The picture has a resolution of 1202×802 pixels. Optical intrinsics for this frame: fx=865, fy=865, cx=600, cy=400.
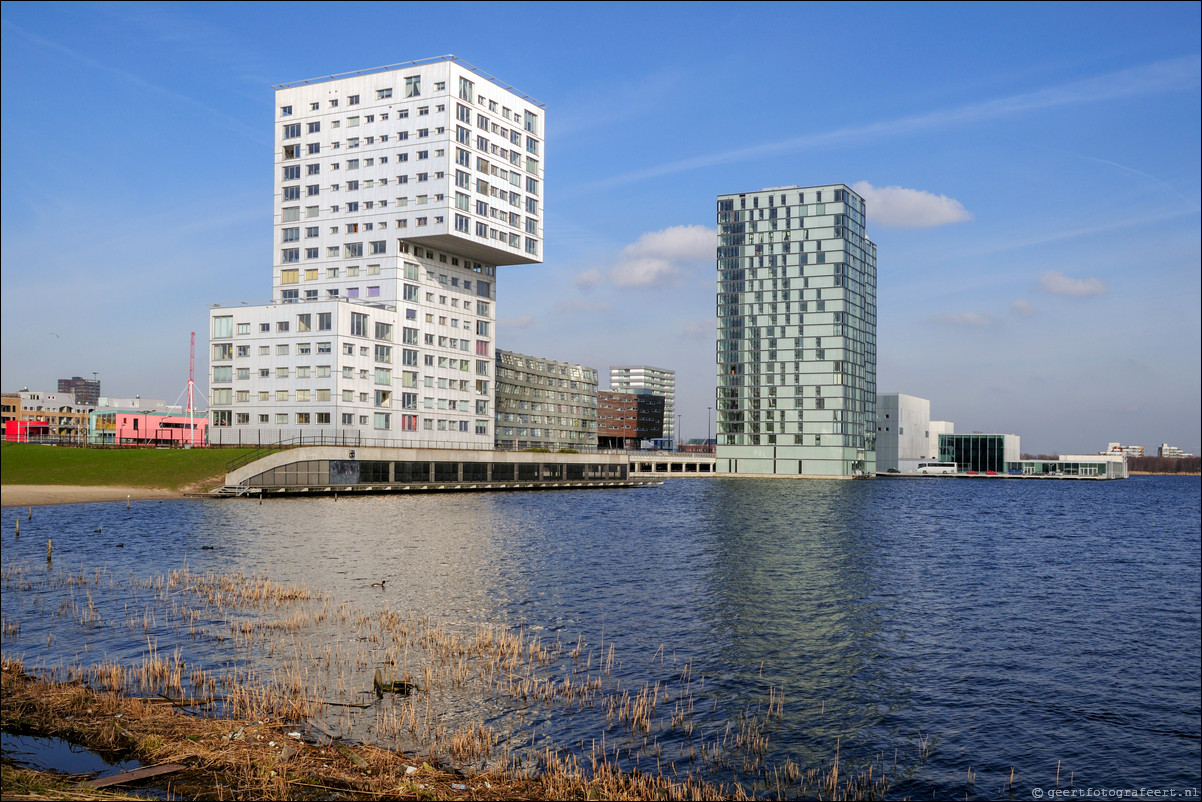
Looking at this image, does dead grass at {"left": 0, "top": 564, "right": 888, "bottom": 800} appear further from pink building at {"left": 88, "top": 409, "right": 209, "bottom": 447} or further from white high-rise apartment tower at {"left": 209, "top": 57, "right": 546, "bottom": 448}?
pink building at {"left": 88, "top": 409, "right": 209, "bottom": 447}

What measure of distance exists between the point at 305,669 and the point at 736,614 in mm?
21031

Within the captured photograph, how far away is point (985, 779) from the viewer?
Answer: 21266 mm

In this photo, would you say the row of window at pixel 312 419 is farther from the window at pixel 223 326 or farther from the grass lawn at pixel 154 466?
the grass lawn at pixel 154 466

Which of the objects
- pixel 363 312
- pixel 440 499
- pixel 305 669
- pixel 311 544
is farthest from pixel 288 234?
pixel 305 669

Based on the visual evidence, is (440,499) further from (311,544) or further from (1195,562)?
(1195,562)

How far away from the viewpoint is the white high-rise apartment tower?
418 feet

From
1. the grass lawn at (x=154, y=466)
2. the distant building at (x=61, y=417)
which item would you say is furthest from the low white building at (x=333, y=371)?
the distant building at (x=61, y=417)

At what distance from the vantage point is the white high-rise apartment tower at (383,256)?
12744cm

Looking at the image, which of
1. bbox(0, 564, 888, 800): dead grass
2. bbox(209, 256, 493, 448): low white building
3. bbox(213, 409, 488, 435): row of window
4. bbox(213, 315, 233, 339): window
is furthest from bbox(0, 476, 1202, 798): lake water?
bbox(213, 315, 233, 339): window

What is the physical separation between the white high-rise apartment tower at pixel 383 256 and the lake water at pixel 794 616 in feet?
137

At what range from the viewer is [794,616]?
41500 millimetres

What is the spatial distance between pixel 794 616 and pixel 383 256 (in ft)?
373

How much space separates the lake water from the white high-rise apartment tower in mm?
41791

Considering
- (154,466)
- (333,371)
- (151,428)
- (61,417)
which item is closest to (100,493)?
(154,466)
